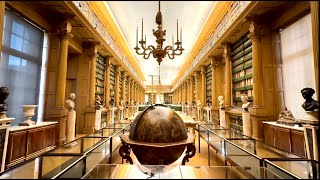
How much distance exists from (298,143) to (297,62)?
68.2 inches

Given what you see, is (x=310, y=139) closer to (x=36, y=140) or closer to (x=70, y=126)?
(x=36, y=140)

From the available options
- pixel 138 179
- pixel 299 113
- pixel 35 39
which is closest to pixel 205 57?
pixel 299 113

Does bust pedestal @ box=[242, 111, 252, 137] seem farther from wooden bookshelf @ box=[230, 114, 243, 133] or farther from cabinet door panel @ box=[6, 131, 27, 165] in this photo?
cabinet door panel @ box=[6, 131, 27, 165]

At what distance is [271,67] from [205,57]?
4.34 metres

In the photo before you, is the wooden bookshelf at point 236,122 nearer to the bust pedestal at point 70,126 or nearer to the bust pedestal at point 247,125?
the bust pedestal at point 247,125

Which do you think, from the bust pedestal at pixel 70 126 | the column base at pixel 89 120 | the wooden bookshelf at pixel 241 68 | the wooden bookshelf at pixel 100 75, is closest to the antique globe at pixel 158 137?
the bust pedestal at pixel 70 126

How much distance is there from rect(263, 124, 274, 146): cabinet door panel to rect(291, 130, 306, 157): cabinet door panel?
0.63 m

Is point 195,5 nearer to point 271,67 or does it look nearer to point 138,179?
point 138,179

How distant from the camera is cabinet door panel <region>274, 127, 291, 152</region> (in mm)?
3633

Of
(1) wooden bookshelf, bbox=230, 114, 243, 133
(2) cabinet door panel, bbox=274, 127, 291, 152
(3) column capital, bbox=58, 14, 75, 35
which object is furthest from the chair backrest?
(3) column capital, bbox=58, 14, 75, 35

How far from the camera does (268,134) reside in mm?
4297

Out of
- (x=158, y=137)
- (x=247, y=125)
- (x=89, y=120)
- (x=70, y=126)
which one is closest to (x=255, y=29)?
(x=247, y=125)

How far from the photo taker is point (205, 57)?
878 cm

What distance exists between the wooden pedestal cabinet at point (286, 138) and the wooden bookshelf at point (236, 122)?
5.13 ft
